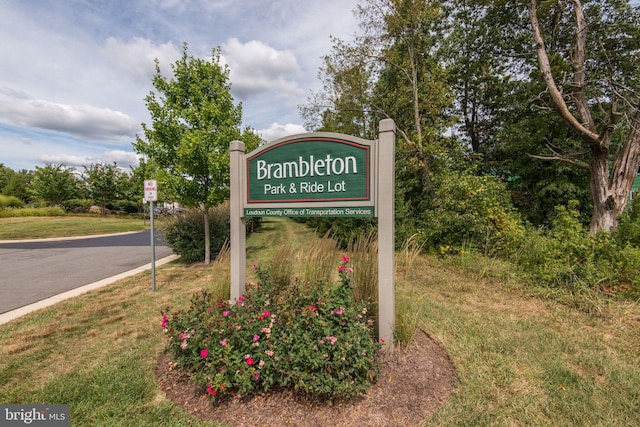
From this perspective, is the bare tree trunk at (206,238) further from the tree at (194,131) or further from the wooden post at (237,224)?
the wooden post at (237,224)

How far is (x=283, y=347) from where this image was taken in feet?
7.43

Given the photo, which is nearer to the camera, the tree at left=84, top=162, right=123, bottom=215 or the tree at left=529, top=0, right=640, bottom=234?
the tree at left=529, top=0, right=640, bottom=234

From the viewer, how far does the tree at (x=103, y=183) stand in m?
27.6

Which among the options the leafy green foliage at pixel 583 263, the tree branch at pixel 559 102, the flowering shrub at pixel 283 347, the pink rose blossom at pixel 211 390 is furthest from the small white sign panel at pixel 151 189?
the tree branch at pixel 559 102

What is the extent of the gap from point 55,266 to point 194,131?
5.66 metres

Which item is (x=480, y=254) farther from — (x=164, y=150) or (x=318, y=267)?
(x=164, y=150)

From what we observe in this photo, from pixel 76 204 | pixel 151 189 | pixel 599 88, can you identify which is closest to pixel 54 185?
pixel 76 204

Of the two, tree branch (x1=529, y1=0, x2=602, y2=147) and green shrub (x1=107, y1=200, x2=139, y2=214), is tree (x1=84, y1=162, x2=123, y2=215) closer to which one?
green shrub (x1=107, y1=200, x2=139, y2=214)

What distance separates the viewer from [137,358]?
302cm

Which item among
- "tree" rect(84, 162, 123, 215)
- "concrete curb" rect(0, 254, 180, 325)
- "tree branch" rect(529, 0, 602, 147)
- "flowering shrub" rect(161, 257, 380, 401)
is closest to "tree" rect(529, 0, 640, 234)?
"tree branch" rect(529, 0, 602, 147)

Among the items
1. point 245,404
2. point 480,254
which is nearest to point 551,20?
point 480,254

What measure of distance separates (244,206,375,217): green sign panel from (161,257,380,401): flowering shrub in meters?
0.67

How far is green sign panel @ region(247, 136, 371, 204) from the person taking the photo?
2848 millimetres

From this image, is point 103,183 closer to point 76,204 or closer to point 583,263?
point 76,204
